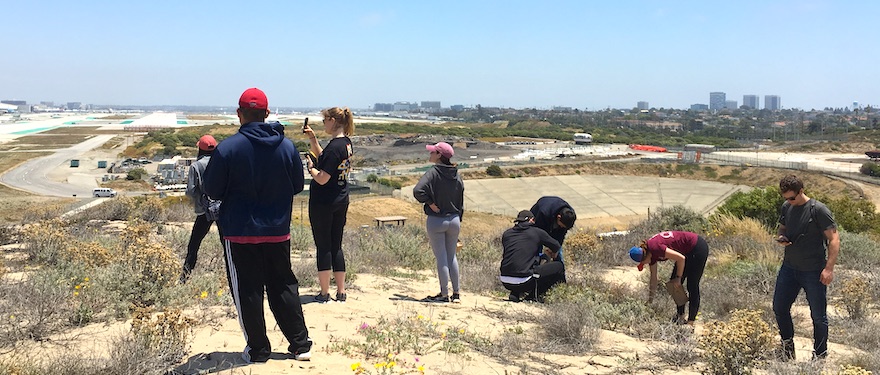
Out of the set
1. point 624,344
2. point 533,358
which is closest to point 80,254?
point 533,358

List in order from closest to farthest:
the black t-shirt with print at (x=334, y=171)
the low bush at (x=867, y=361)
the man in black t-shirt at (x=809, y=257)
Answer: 1. the low bush at (x=867, y=361)
2. the man in black t-shirt at (x=809, y=257)
3. the black t-shirt with print at (x=334, y=171)

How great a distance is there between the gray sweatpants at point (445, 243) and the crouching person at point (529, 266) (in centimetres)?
58

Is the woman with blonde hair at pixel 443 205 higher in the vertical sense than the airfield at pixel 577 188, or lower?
higher

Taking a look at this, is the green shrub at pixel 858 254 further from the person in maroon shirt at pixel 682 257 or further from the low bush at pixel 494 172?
the low bush at pixel 494 172

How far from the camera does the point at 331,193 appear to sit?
538 cm

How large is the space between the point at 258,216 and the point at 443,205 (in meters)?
2.55

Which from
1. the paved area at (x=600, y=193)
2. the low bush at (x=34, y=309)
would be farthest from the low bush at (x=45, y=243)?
the paved area at (x=600, y=193)

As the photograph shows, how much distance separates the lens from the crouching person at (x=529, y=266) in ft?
20.9

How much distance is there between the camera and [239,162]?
3.67 m

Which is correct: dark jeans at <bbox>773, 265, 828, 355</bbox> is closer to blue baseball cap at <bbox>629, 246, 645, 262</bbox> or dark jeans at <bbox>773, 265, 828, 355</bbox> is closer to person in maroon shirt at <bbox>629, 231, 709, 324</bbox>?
person in maroon shirt at <bbox>629, 231, 709, 324</bbox>

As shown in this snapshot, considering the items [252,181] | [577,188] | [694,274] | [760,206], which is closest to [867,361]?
[694,274]

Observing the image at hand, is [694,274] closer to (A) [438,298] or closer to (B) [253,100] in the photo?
(A) [438,298]

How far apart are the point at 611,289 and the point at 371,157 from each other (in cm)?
6951

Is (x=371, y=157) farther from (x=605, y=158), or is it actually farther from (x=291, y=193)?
(x=291, y=193)
